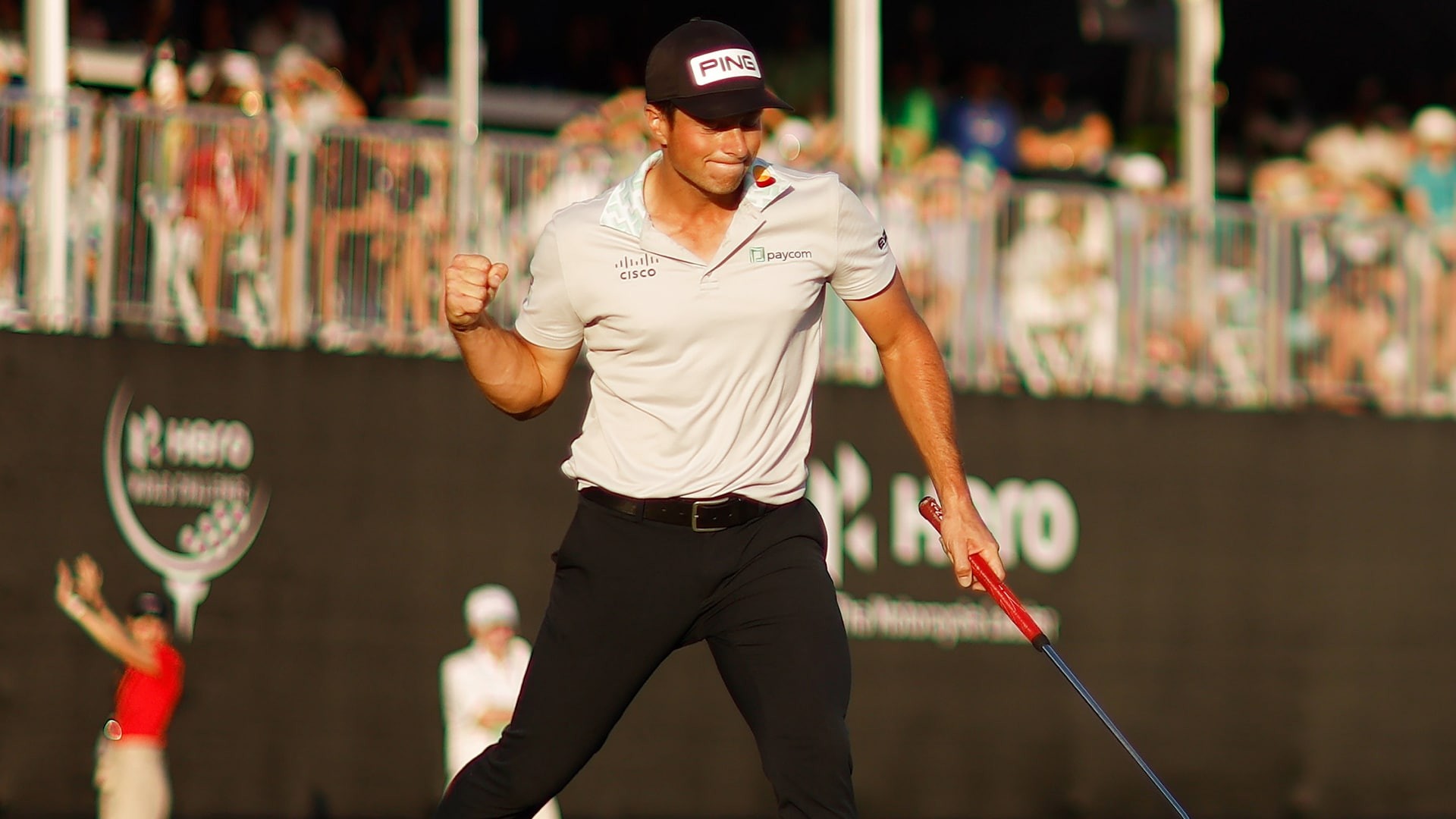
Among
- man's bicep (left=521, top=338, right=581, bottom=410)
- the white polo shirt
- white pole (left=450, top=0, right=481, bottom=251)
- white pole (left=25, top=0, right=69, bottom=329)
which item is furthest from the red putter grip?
white pole (left=450, top=0, right=481, bottom=251)

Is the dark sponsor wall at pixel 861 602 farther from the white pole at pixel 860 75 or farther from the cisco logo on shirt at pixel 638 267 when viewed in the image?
the cisco logo on shirt at pixel 638 267

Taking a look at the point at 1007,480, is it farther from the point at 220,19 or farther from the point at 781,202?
the point at 781,202

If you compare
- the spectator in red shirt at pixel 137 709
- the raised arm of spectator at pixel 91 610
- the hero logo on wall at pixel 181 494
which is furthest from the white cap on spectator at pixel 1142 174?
the raised arm of spectator at pixel 91 610

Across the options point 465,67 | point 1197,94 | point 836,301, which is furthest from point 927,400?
point 1197,94

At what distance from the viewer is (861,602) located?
510 inches

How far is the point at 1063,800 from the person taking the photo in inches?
527

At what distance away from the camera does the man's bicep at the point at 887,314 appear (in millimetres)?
5688

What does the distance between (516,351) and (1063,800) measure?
8611 millimetres

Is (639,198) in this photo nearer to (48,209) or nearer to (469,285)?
(469,285)

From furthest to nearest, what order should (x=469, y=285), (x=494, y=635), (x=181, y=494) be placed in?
(x=181, y=494), (x=494, y=635), (x=469, y=285)

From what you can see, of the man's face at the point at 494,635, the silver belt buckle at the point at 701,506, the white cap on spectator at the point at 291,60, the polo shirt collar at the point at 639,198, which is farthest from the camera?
the white cap on spectator at the point at 291,60

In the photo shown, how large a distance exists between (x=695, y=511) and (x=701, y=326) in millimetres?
478

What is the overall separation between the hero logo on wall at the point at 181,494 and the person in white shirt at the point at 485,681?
155cm

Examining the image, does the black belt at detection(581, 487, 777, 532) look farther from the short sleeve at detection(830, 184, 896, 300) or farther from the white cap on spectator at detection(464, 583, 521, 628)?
the white cap on spectator at detection(464, 583, 521, 628)
